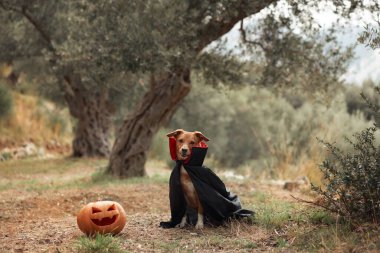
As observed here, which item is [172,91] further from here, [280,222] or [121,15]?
[280,222]

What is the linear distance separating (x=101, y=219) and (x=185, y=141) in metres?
1.28

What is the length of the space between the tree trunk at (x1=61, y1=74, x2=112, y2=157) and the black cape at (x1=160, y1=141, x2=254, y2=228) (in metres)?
12.6

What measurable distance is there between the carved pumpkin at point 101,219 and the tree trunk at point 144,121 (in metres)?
6.26

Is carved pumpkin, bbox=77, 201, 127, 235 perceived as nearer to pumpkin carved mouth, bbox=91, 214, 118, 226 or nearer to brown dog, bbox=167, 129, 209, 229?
pumpkin carved mouth, bbox=91, 214, 118, 226

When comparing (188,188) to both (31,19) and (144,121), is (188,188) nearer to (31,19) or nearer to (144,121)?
(144,121)

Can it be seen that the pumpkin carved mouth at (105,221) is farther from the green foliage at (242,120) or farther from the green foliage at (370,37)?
the green foliage at (242,120)

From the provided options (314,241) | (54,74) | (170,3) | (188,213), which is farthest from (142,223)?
(54,74)

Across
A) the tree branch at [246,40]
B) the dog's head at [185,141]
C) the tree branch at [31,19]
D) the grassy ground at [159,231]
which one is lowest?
the grassy ground at [159,231]

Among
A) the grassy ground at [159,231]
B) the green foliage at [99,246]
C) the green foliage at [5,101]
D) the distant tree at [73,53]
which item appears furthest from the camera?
the green foliage at [5,101]

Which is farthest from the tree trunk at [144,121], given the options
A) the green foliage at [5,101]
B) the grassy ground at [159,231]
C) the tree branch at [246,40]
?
the green foliage at [5,101]

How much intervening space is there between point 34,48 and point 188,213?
12626mm

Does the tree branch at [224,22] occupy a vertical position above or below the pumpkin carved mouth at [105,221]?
above

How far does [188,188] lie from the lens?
5918 millimetres

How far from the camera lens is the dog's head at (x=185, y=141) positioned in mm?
5879
